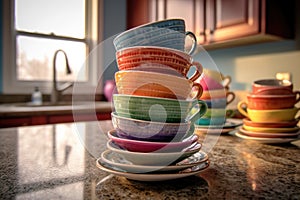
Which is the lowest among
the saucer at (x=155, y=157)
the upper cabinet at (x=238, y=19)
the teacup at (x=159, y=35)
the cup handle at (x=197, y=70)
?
the saucer at (x=155, y=157)

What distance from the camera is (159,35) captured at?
1.22 ft

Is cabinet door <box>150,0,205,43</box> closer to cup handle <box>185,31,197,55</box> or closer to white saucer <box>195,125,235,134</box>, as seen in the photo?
white saucer <box>195,125,235,134</box>

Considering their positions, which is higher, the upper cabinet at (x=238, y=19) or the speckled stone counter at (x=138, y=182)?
the upper cabinet at (x=238, y=19)

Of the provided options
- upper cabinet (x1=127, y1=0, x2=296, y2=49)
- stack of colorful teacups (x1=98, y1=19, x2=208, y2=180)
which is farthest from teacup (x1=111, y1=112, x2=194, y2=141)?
upper cabinet (x1=127, y1=0, x2=296, y2=49)

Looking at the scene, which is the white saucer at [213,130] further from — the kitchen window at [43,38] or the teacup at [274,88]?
the kitchen window at [43,38]

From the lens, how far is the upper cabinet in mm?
1535

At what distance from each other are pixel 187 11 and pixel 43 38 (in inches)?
55.0

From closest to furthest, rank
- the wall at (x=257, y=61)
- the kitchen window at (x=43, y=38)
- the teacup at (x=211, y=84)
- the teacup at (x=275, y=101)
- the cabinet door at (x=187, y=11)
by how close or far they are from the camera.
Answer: the teacup at (x=275, y=101) < the teacup at (x=211, y=84) < the wall at (x=257, y=61) < the cabinet door at (x=187, y=11) < the kitchen window at (x=43, y=38)

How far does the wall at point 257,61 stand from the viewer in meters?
1.70

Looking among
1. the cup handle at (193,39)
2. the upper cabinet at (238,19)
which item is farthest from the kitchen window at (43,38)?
the cup handle at (193,39)

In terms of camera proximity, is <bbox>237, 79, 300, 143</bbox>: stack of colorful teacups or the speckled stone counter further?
<bbox>237, 79, 300, 143</bbox>: stack of colorful teacups

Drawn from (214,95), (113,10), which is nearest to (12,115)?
(214,95)

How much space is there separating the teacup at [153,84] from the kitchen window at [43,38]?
6.16 feet

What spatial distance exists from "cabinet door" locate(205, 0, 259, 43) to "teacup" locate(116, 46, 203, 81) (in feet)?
4.44
